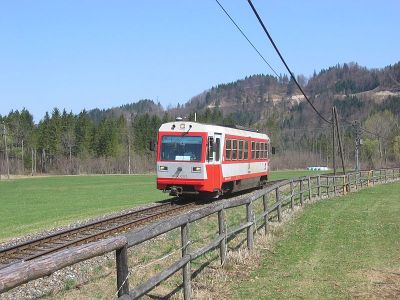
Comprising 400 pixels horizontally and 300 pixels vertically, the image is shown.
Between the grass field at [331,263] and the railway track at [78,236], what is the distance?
14.1 ft

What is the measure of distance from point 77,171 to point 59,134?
1113cm

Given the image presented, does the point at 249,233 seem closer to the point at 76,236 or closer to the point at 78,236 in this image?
the point at 78,236

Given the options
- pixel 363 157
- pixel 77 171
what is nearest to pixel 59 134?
pixel 77 171

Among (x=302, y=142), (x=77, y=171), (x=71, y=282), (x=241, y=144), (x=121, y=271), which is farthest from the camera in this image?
(x=302, y=142)

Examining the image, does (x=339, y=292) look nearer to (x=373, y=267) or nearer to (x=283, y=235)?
(x=373, y=267)

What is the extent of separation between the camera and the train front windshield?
19.2 m

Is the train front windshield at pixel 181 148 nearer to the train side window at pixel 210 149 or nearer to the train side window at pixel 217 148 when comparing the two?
the train side window at pixel 210 149

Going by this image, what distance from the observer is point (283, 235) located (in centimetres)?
1184

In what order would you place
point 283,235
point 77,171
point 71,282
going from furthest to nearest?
point 77,171 → point 283,235 → point 71,282

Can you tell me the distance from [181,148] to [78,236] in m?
7.50

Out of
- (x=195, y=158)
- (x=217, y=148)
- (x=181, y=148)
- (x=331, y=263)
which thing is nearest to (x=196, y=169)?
(x=195, y=158)

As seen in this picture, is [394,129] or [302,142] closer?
[394,129]

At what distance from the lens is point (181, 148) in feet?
64.3

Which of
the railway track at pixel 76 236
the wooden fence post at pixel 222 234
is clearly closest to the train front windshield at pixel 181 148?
A: the railway track at pixel 76 236
